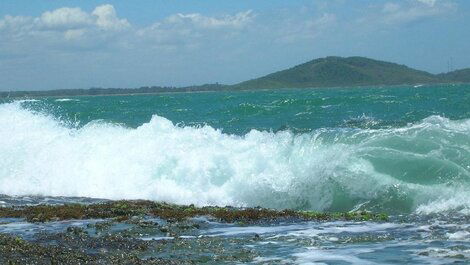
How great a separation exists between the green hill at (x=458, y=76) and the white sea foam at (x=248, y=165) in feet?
466

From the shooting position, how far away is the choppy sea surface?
43.3 feet

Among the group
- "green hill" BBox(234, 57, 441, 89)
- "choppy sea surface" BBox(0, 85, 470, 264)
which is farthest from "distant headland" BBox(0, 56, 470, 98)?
"choppy sea surface" BBox(0, 85, 470, 264)

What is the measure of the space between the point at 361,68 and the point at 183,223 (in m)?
168

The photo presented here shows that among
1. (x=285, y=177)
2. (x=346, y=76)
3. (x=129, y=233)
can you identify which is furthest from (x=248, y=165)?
(x=346, y=76)

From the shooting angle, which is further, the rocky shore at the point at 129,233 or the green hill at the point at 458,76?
the green hill at the point at 458,76

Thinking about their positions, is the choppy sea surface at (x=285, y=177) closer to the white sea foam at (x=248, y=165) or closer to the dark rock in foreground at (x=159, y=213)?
the white sea foam at (x=248, y=165)

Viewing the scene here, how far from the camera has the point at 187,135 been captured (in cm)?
2795

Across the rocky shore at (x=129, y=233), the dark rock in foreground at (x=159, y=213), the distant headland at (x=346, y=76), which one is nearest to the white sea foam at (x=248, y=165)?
the dark rock in foreground at (x=159, y=213)

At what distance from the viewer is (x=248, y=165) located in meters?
24.4

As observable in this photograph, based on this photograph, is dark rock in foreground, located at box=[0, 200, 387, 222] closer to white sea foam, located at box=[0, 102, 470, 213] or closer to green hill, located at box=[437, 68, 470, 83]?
white sea foam, located at box=[0, 102, 470, 213]

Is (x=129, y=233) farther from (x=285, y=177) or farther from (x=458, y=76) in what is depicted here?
(x=458, y=76)

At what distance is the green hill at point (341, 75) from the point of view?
16712 cm

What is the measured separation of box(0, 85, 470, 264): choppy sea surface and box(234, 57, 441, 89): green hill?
137 m

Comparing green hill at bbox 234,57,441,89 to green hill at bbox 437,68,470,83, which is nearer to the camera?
green hill at bbox 437,68,470,83
